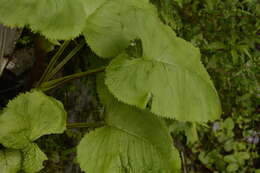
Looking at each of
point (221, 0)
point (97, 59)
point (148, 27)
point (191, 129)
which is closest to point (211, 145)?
point (191, 129)

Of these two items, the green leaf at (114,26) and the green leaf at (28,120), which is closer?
the green leaf at (28,120)

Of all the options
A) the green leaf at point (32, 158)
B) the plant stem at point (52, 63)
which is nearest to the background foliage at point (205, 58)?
the plant stem at point (52, 63)

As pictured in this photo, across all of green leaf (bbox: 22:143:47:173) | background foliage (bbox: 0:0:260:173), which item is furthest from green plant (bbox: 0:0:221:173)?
background foliage (bbox: 0:0:260:173)

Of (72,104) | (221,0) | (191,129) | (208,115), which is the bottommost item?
(191,129)

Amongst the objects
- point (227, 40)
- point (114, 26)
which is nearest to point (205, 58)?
point (227, 40)

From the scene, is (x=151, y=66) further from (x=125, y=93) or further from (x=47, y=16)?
(x=47, y=16)

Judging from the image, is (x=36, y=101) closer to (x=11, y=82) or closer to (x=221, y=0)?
(x=11, y=82)

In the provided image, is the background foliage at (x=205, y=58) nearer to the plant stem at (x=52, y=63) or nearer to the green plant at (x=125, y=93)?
the plant stem at (x=52, y=63)

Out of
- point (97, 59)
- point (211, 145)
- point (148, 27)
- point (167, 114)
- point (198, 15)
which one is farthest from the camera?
point (211, 145)
